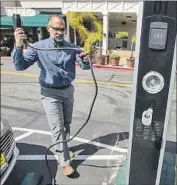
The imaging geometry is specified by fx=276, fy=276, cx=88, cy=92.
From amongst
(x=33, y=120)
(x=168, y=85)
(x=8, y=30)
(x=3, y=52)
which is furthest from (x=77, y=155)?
(x=8, y=30)

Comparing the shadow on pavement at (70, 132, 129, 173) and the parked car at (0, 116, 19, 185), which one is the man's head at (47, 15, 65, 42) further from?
the shadow on pavement at (70, 132, 129, 173)

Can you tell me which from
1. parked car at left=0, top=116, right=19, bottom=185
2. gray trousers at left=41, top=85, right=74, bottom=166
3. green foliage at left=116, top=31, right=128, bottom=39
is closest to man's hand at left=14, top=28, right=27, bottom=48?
green foliage at left=116, top=31, right=128, bottom=39

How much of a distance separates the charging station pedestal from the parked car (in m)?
1.13

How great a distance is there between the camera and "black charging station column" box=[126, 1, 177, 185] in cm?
141

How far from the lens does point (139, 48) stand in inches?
58.6

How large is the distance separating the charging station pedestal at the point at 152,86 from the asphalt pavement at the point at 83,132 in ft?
3.07

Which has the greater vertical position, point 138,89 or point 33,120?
point 138,89

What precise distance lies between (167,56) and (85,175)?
1.84 meters

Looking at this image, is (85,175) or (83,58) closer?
(83,58)

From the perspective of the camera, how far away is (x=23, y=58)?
2.13 meters

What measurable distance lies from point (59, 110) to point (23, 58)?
66 cm

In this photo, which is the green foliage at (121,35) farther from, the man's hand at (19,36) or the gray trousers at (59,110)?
the gray trousers at (59,110)

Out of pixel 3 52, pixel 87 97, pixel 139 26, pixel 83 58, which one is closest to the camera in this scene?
pixel 139 26

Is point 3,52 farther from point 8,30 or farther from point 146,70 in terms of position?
point 146,70
